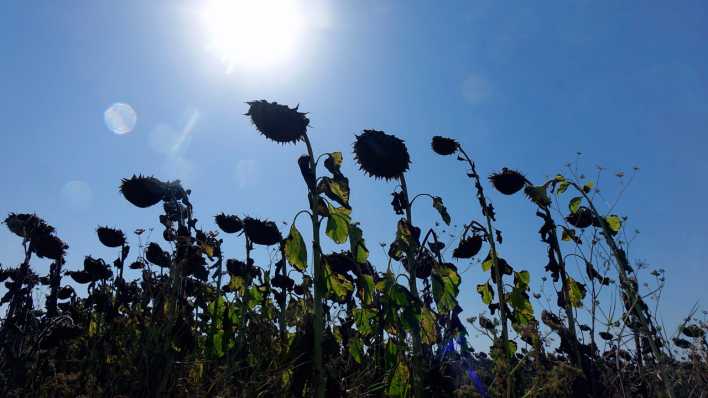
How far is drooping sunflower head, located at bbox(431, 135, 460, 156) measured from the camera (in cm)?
493

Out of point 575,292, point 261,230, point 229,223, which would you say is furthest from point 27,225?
point 575,292

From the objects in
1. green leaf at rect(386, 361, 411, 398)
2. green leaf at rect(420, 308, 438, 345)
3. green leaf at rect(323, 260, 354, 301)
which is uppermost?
green leaf at rect(323, 260, 354, 301)

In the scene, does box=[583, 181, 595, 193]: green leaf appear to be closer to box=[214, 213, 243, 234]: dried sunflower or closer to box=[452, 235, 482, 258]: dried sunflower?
box=[452, 235, 482, 258]: dried sunflower

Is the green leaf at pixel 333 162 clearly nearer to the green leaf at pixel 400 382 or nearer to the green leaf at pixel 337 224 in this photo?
the green leaf at pixel 337 224

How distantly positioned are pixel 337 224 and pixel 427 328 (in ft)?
3.52

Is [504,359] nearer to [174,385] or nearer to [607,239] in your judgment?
[607,239]

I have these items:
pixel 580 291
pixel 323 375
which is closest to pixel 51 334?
pixel 323 375

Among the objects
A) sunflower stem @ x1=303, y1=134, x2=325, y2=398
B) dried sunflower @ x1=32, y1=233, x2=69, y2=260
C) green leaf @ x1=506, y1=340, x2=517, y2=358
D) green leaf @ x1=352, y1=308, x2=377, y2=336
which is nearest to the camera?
sunflower stem @ x1=303, y1=134, x2=325, y2=398

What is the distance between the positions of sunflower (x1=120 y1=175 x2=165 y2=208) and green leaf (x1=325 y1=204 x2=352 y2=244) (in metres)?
2.60

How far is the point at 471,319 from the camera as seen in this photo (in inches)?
209

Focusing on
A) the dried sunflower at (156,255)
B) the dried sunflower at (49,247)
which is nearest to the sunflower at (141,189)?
the dried sunflower at (156,255)

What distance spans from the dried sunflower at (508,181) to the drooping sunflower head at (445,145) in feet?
1.73

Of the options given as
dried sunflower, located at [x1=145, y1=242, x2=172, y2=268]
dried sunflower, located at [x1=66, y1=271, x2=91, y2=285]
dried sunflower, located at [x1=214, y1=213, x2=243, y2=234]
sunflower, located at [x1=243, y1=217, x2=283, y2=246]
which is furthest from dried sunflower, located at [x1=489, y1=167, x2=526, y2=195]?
dried sunflower, located at [x1=66, y1=271, x2=91, y2=285]

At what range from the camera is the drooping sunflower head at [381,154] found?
3.85 m
